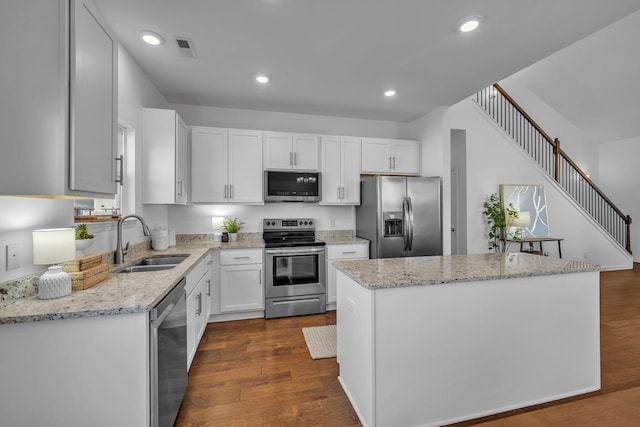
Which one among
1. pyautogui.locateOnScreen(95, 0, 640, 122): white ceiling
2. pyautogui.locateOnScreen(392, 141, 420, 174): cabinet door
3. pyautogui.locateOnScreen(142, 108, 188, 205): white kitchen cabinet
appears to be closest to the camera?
pyautogui.locateOnScreen(95, 0, 640, 122): white ceiling

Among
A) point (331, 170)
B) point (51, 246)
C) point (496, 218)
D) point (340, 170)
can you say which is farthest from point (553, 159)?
point (51, 246)

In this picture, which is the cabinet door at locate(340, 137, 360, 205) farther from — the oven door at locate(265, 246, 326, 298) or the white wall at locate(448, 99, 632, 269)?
the white wall at locate(448, 99, 632, 269)

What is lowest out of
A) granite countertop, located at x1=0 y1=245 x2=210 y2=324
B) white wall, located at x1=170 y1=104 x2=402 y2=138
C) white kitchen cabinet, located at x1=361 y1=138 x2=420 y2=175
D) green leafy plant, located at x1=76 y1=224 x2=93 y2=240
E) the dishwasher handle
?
the dishwasher handle

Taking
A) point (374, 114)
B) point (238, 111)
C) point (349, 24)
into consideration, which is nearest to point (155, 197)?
point (238, 111)

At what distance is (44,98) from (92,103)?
9.4 inches

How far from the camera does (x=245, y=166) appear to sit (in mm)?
3748

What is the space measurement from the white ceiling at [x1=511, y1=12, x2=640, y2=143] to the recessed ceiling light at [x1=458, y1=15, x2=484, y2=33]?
13.9 ft

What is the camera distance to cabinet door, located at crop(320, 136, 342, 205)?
400 centimetres

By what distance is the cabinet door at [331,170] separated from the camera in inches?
157

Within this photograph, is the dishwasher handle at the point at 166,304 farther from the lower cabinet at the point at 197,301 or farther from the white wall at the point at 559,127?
the white wall at the point at 559,127

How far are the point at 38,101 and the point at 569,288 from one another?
3.09 metres

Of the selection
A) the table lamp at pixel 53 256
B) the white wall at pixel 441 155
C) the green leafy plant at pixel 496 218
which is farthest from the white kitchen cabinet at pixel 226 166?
the green leafy plant at pixel 496 218

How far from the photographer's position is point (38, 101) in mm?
1198

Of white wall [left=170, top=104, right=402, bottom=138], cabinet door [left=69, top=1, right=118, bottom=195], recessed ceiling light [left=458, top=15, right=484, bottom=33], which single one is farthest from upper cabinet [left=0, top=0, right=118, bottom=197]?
white wall [left=170, top=104, right=402, bottom=138]
